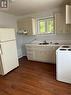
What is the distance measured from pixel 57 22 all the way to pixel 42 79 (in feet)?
7.77

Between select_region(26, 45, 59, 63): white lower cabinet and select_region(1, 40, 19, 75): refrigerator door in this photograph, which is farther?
select_region(26, 45, 59, 63): white lower cabinet

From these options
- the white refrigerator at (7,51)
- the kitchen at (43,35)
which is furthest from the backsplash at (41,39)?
the white refrigerator at (7,51)

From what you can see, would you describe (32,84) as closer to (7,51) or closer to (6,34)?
(7,51)

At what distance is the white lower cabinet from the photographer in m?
3.97

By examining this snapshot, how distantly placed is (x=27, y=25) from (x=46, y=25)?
91 centimetres

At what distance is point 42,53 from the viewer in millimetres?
4223

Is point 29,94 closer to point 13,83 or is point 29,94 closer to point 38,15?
point 13,83

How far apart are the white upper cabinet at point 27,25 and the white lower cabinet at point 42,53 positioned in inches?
29.1

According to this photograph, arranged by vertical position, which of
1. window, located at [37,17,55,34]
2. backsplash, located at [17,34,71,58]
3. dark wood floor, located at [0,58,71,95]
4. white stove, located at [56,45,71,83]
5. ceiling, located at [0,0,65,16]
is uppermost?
ceiling, located at [0,0,65,16]

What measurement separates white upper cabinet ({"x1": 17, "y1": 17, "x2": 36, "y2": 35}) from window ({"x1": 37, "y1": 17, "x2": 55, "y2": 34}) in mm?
335

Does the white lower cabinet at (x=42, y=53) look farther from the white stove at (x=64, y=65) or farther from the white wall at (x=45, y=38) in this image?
the white stove at (x=64, y=65)

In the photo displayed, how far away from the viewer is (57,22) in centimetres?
394

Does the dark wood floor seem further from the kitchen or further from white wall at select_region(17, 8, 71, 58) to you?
white wall at select_region(17, 8, 71, 58)

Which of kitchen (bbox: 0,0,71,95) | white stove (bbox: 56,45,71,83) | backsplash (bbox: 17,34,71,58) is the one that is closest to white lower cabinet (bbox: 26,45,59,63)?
kitchen (bbox: 0,0,71,95)
